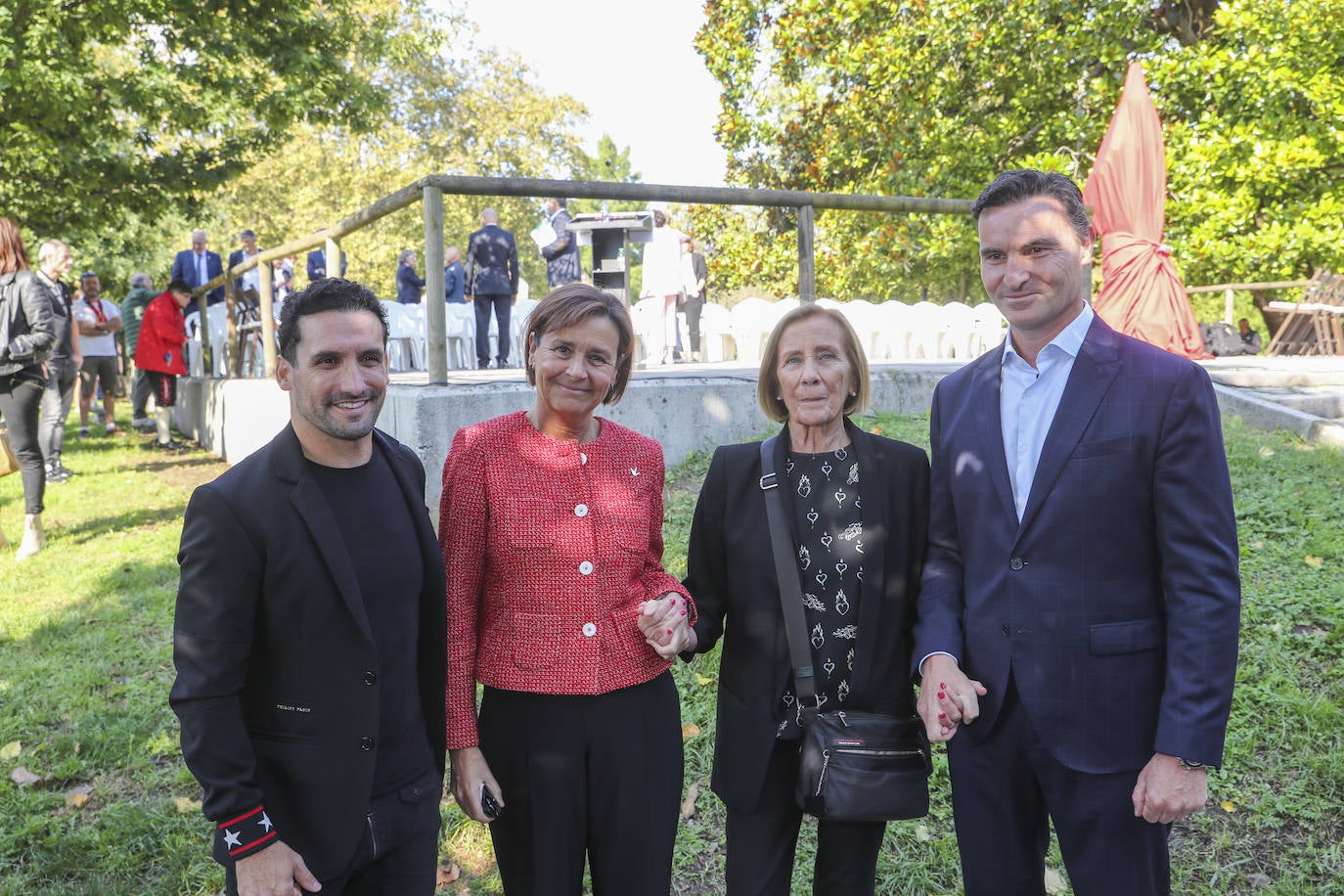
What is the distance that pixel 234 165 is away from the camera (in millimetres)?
13641

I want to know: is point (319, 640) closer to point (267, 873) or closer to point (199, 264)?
point (267, 873)

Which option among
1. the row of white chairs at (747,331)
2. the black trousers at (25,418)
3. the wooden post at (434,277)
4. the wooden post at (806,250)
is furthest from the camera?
the row of white chairs at (747,331)

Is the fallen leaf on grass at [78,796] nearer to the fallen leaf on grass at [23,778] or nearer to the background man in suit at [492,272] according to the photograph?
the fallen leaf on grass at [23,778]

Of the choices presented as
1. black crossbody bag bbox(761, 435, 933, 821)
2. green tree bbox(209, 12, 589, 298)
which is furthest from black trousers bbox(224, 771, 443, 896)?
green tree bbox(209, 12, 589, 298)

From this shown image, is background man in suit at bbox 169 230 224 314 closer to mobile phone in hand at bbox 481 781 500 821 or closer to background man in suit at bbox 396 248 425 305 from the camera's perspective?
background man in suit at bbox 396 248 425 305

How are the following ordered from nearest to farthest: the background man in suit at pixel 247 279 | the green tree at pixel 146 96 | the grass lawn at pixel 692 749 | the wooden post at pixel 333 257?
the grass lawn at pixel 692 749 → the wooden post at pixel 333 257 → the green tree at pixel 146 96 → the background man in suit at pixel 247 279

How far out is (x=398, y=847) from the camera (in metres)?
2.18

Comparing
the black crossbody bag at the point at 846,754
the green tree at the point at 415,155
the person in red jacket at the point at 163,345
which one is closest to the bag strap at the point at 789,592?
the black crossbody bag at the point at 846,754

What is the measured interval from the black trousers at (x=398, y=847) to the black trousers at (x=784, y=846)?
2.69 feet

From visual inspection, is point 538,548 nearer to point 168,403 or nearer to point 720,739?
point 720,739

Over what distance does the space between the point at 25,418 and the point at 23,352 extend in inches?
22.9

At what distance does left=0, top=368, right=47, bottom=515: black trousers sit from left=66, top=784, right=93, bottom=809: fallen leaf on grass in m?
4.07

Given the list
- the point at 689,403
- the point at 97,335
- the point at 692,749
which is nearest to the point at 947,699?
the point at 692,749

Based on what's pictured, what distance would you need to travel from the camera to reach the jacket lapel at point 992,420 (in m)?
2.26
